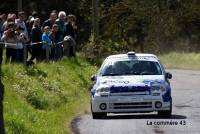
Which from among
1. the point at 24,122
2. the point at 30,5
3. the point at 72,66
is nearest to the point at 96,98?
the point at 24,122

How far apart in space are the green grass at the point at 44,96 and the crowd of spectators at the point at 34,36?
1.57 feet

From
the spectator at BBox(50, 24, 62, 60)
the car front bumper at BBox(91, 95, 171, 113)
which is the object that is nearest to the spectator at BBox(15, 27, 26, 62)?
the spectator at BBox(50, 24, 62, 60)

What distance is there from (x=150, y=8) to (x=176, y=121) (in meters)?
37.5

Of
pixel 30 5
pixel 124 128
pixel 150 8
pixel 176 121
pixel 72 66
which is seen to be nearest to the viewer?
pixel 124 128

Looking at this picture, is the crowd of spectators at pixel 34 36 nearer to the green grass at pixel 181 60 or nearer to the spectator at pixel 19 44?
the spectator at pixel 19 44

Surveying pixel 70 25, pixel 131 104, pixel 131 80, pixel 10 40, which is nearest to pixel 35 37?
pixel 10 40

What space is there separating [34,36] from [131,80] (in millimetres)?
6594

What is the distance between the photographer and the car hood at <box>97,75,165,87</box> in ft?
66.5

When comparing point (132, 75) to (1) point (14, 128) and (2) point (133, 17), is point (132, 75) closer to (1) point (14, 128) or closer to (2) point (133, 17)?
(1) point (14, 128)

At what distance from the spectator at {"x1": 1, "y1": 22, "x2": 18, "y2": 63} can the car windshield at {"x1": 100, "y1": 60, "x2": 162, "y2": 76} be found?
9.92 ft

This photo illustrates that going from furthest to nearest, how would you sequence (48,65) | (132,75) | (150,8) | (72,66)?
1. (150,8)
2. (72,66)
3. (48,65)
4. (132,75)

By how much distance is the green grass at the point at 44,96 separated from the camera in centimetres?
1658

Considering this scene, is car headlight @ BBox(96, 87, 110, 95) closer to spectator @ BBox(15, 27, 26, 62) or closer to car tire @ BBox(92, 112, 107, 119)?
car tire @ BBox(92, 112, 107, 119)

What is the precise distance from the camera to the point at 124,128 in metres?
18.3
